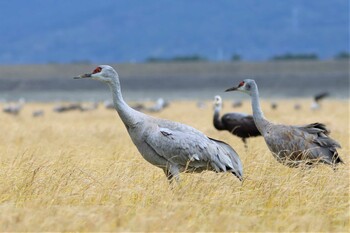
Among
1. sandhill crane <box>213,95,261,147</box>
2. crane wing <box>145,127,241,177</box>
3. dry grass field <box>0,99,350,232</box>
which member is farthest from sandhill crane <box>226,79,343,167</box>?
sandhill crane <box>213,95,261,147</box>

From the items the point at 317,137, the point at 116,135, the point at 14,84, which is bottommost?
the point at 14,84

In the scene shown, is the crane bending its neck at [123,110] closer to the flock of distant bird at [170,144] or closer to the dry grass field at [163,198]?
the flock of distant bird at [170,144]

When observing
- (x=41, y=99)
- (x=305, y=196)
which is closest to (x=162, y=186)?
(x=305, y=196)

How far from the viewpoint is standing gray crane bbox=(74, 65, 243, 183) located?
29.8 ft

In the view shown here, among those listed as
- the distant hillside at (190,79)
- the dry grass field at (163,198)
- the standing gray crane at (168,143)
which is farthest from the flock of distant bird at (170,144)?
the distant hillside at (190,79)

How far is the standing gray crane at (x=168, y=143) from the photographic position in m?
9.08

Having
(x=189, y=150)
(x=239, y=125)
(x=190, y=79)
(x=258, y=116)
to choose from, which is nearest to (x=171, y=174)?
(x=189, y=150)

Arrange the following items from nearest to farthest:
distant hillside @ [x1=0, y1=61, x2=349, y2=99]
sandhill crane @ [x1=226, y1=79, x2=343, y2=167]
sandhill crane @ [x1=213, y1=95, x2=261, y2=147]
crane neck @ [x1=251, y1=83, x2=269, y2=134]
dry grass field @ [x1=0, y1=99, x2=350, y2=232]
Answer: dry grass field @ [x1=0, y1=99, x2=350, y2=232] < sandhill crane @ [x1=226, y1=79, x2=343, y2=167] < crane neck @ [x1=251, y1=83, x2=269, y2=134] < sandhill crane @ [x1=213, y1=95, x2=261, y2=147] < distant hillside @ [x1=0, y1=61, x2=349, y2=99]

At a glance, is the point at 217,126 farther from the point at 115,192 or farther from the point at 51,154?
the point at 115,192

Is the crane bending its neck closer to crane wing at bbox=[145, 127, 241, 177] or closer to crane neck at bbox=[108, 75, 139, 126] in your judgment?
crane neck at bbox=[108, 75, 139, 126]

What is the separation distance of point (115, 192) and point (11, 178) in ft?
3.71

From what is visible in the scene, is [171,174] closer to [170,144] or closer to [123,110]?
[170,144]

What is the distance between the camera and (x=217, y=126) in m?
16.0

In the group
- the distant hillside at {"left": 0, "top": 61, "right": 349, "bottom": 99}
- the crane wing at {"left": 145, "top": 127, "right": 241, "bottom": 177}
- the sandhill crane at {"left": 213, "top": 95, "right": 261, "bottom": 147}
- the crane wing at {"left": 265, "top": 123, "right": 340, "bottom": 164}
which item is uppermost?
the crane wing at {"left": 145, "top": 127, "right": 241, "bottom": 177}
